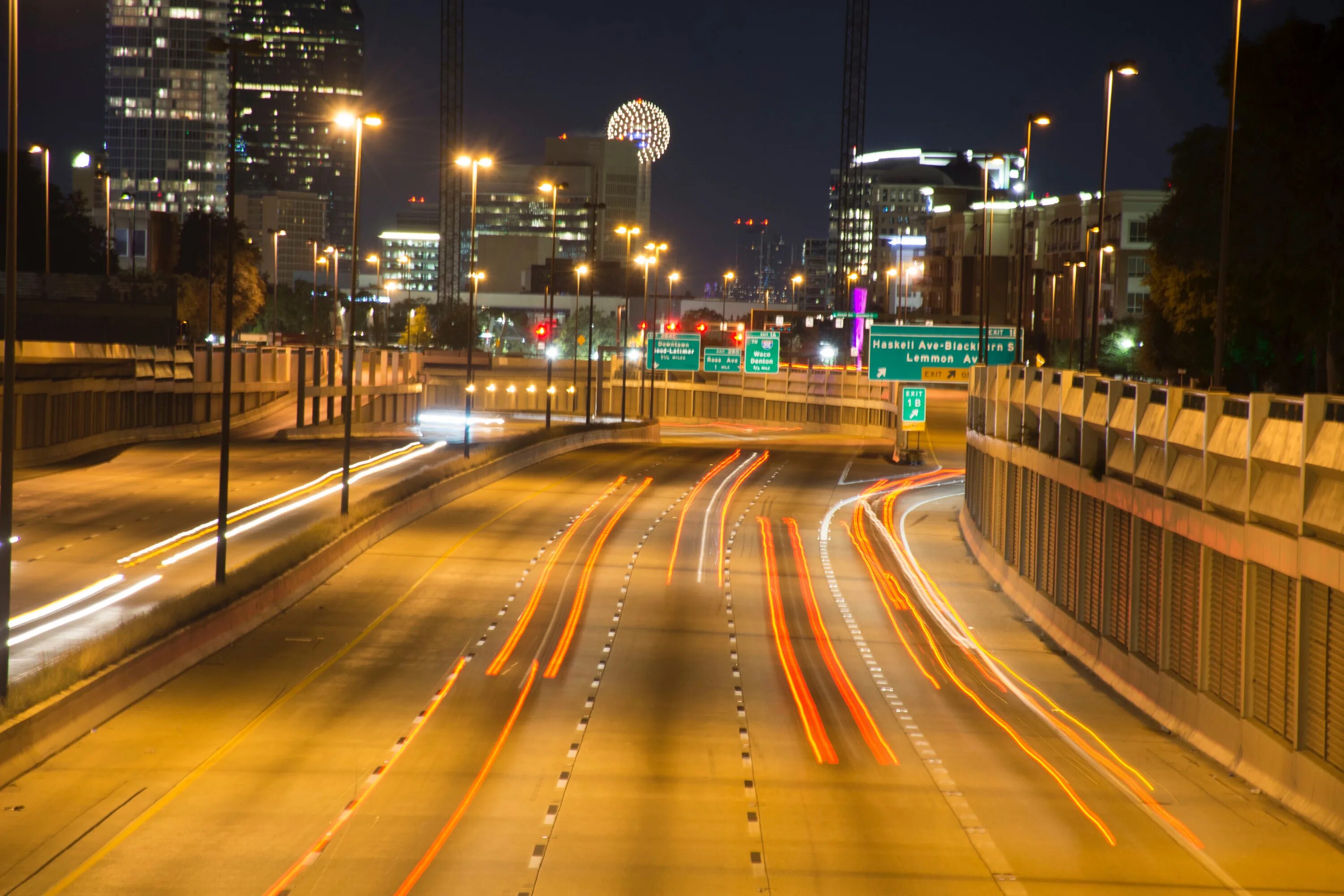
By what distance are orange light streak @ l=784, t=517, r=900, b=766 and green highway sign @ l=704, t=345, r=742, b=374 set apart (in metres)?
54.6

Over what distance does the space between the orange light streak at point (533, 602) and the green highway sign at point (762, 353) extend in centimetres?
4498

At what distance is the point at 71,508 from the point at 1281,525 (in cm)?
3452

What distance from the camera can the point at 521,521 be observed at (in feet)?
139

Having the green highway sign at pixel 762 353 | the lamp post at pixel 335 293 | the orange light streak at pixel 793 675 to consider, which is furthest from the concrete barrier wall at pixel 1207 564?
the lamp post at pixel 335 293

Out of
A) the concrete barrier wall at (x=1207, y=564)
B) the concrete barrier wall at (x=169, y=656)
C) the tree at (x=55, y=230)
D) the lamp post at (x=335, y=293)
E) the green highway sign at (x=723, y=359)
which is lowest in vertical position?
the concrete barrier wall at (x=169, y=656)

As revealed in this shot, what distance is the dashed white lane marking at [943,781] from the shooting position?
46.5 ft

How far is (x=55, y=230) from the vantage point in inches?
4461

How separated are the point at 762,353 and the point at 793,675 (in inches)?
2661

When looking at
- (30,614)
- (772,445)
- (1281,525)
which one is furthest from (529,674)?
(772,445)

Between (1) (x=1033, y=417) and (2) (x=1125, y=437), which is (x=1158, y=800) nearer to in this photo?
(2) (x=1125, y=437)

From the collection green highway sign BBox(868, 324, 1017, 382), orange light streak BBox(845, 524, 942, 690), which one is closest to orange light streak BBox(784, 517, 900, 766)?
orange light streak BBox(845, 524, 942, 690)

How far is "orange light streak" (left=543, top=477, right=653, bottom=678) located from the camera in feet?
81.4

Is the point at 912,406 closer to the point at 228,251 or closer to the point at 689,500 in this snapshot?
the point at 689,500

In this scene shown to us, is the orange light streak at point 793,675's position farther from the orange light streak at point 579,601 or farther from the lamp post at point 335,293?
the lamp post at point 335,293
